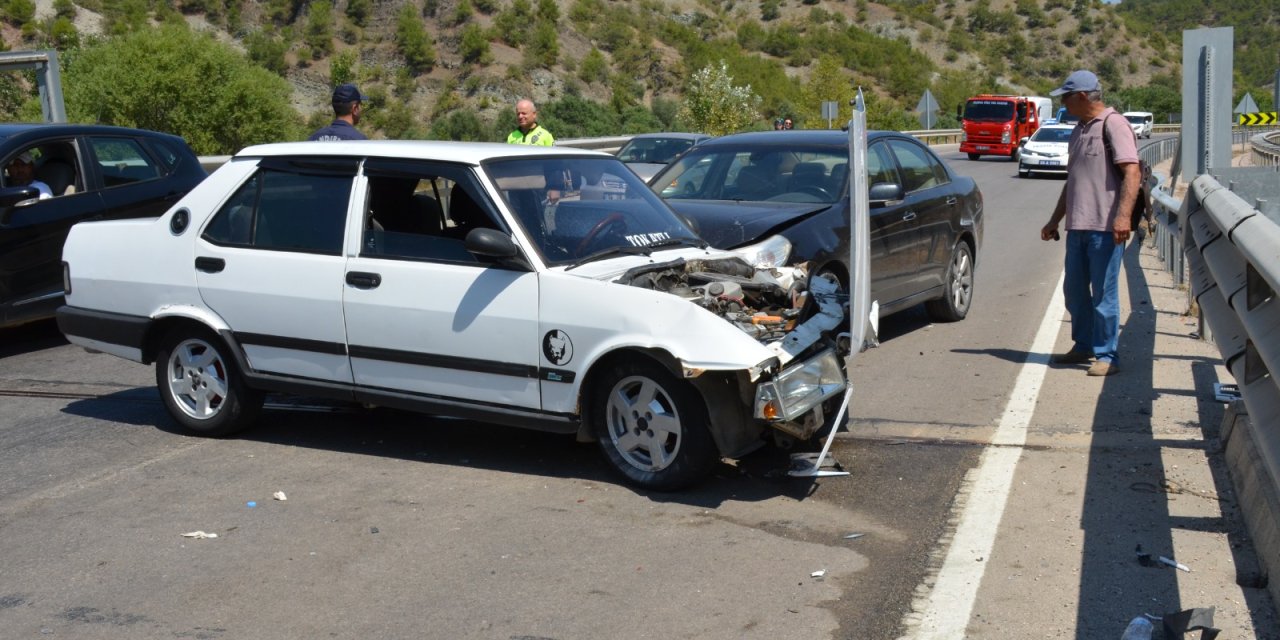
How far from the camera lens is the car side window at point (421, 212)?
6.41m

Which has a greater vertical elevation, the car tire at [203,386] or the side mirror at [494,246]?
the side mirror at [494,246]

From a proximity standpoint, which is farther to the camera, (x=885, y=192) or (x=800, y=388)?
(x=885, y=192)

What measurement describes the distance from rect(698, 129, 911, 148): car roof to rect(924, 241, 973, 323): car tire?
4.05 feet

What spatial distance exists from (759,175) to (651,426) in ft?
13.2

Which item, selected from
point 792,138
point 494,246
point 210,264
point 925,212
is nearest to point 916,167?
point 925,212

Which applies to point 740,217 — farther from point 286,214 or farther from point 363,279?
point 286,214

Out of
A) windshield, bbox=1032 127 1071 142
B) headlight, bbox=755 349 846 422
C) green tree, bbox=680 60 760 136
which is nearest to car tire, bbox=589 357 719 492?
headlight, bbox=755 349 846 422

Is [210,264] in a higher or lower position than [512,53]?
lower

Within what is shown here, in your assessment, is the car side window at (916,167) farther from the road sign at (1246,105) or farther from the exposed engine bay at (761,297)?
the road sign at (1246,105)

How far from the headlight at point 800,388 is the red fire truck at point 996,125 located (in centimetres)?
3999

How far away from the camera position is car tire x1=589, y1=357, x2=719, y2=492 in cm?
579

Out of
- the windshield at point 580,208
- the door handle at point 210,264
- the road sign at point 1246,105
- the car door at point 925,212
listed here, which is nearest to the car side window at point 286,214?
the door handle at point 210,264

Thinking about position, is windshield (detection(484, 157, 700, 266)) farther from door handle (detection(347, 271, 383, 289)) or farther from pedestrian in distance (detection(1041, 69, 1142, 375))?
pedestrian in distance (detection(1041, 69, 1142, 375))

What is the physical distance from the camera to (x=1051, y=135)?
35062 millimetres
